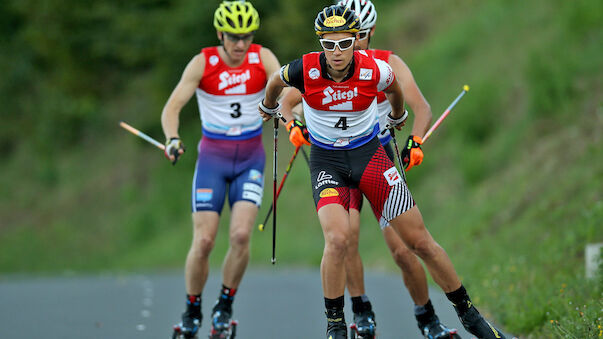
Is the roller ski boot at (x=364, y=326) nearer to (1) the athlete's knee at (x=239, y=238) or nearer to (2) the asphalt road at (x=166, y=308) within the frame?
(2) the asphalt road at (x=166, y=308)

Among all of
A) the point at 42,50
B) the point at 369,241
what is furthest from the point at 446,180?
the point at 42,50

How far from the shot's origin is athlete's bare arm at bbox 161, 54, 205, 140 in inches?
361

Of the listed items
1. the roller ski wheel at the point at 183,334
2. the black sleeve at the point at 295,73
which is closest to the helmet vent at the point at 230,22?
the black sleeve at the point at 295,73

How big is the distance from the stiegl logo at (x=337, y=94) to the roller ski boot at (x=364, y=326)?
1923 mm

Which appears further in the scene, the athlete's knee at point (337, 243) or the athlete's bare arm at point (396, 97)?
the athlete's bare arm at point (396, 97)

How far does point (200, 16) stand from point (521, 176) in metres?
17.8

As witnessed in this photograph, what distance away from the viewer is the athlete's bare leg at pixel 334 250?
23.8 feet

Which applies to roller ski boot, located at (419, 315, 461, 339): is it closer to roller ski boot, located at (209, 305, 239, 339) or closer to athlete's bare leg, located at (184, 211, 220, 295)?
roller ski boot, located at (209, 305, 239, 339)

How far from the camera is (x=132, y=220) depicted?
116 feet

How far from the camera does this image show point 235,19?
9.20 metres

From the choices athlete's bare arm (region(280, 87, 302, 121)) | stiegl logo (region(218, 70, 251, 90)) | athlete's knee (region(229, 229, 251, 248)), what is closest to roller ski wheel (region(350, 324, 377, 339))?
athlete's knee (region(229, 229, 251, 248))

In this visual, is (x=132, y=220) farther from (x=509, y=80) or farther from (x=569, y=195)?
(x=569, y=195)

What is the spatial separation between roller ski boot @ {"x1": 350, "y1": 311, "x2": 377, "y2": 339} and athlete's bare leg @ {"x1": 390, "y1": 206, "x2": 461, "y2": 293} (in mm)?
1056

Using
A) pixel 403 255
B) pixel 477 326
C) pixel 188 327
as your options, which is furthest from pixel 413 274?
pixel 188 327
